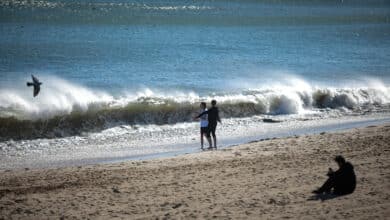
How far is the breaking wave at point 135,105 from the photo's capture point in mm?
18812

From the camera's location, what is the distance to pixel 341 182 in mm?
11555

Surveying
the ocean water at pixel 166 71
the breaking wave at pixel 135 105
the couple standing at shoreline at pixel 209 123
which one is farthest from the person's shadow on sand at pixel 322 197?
the breaking wave at pixel 135 105

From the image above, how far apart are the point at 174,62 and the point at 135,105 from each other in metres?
15.0

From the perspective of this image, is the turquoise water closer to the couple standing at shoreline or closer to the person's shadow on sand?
the couple standing at shoreline

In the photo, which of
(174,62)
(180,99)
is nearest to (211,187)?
(180,99)

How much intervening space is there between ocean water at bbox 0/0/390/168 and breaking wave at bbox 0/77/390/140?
4 centimetres

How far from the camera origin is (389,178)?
12.4 meters

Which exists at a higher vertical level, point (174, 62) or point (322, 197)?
point (174, 62)

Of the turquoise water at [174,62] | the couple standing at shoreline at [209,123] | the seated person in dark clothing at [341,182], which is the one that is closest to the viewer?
the seated person in dark clothing at [341,182]

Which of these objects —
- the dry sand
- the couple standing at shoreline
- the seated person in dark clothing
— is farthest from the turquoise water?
the seated person in dark clothing

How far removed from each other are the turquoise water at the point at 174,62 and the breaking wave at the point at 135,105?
5cm

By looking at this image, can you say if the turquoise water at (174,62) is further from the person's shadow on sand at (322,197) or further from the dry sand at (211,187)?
the person's shadow on sand at (322,197)

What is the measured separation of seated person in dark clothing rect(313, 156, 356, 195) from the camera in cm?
1155

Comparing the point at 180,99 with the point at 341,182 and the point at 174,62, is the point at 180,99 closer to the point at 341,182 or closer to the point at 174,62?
the point at 341,182
